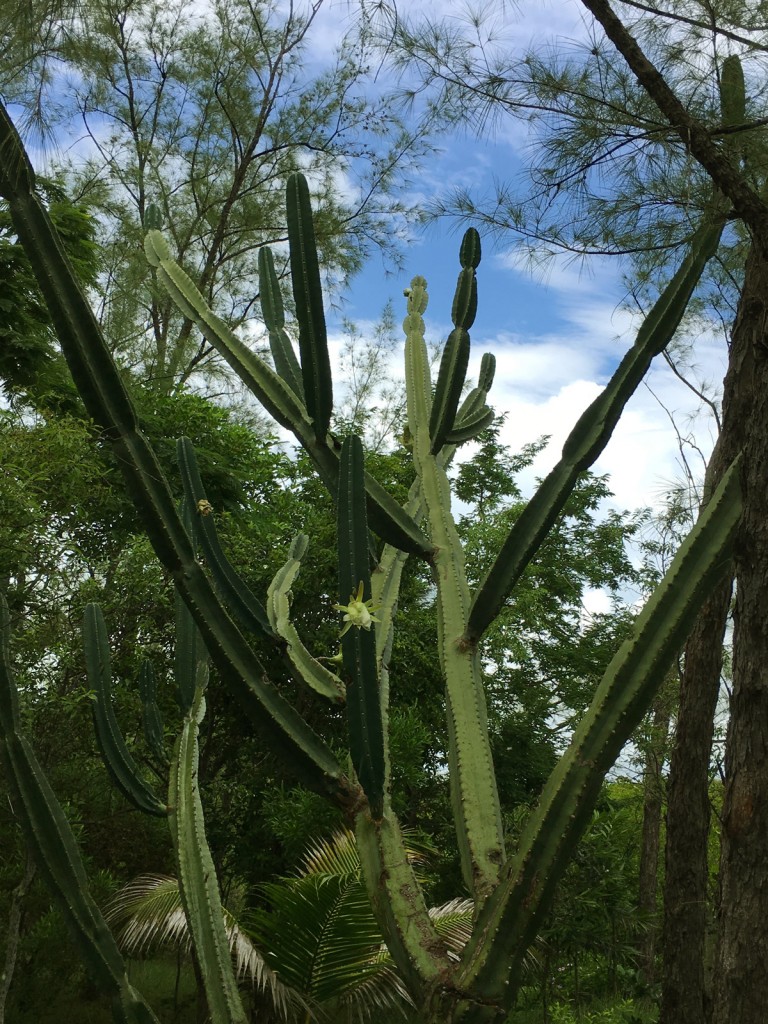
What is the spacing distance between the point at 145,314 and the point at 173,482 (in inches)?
120

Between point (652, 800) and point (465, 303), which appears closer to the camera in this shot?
point (465, 303)

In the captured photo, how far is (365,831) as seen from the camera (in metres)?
1.62

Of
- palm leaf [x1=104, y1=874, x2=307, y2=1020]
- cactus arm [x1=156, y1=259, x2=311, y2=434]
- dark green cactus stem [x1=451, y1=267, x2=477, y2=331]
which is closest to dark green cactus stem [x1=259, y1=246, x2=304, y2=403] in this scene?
cactus arm [x1=156, y1=259, x2=311, y2=434]

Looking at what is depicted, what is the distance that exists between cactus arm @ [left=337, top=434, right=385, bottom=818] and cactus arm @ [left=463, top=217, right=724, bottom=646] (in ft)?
0.86

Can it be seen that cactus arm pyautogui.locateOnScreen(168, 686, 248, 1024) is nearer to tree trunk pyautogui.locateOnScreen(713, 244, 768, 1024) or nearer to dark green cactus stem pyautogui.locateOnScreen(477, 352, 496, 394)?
tree trunk pyautogui.locateOnScreen(713, 244, 768, 1024)

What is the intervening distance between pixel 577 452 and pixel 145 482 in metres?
0.87

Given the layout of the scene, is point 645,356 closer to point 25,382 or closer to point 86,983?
point 25,382

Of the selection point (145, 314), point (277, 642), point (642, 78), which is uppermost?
point (145, 314)

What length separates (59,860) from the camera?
1.93m

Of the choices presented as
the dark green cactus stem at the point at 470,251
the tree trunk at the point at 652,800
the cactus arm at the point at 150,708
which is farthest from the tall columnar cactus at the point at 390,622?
the tree trunk at the point at 652,800

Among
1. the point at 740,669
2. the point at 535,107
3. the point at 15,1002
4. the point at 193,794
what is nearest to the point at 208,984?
the point at 193,794

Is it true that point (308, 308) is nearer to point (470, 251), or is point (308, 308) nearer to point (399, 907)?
point (470, 251)

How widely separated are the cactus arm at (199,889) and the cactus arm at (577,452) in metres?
0.82

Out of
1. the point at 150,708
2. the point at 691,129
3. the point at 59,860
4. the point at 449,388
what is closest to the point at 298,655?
the point at 59,860
